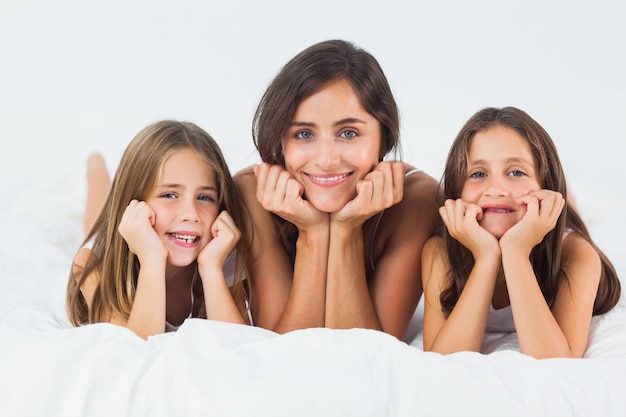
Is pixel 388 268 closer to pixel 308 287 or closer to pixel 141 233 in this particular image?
pixel 308 287

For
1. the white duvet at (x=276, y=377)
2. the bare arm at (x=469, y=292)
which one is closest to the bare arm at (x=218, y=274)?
the white duvet at (x=276, y=377)

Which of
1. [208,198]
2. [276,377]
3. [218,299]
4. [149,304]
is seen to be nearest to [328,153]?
[208,198]

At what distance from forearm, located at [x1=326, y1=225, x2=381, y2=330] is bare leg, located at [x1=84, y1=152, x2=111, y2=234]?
1.32 meters

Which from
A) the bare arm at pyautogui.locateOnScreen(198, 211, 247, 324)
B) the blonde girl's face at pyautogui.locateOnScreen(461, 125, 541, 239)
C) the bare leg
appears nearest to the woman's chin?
the bare arm at pyautogui.locateOnScreen(198, 211, 247, 324)

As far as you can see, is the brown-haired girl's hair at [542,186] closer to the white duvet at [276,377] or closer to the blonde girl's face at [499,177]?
the blonde girl's face at [499,177]

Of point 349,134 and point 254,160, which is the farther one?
point 254,160

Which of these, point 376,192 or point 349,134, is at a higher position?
point 349,134

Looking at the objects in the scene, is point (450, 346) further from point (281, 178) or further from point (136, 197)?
point (136, 197)

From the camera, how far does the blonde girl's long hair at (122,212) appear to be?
255cm

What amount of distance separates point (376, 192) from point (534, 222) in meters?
0.44

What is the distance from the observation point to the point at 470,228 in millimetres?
2354

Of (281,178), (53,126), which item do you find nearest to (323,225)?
(281,178)

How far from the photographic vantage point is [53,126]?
4.92 meters

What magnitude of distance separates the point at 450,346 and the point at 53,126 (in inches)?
128
